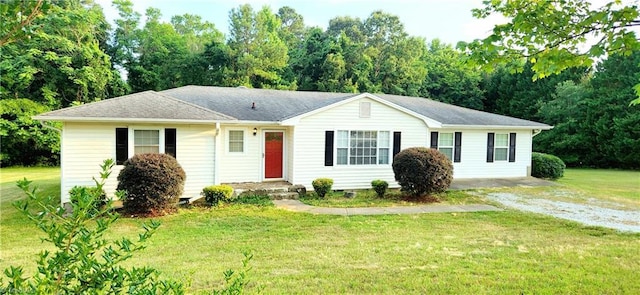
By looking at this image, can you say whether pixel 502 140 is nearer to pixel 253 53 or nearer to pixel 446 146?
pixel 446 146

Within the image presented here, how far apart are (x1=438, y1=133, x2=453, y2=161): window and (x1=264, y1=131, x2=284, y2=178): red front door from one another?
627cm

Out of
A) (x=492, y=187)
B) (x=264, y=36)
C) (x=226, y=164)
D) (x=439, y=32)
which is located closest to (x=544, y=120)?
(x=439, y=32)

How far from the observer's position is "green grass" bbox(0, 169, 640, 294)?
491 centimetres

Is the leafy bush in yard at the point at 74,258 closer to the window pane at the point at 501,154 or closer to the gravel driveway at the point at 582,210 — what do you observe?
the gravel driveway at the point at 582,210

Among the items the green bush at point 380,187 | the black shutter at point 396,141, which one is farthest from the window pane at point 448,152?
the green bush at point 380,187

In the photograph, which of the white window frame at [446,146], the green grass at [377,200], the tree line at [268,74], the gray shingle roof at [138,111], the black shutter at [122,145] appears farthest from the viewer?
the tree line at [268,74]

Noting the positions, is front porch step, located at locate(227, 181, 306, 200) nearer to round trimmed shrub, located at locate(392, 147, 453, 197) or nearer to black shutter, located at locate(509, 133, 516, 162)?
round trimmed shrub, located at locate(392, 147, 453, 197)

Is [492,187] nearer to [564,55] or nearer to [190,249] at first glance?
[564,55]

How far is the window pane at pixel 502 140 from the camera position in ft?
51.6

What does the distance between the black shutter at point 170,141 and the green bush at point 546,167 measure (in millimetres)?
15484

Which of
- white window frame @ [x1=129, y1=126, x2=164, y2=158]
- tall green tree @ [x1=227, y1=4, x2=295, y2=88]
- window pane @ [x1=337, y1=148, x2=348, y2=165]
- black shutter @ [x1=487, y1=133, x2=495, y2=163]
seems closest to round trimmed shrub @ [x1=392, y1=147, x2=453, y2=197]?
window pane @ [x1=337, y1=148, x2=348, y2=165]

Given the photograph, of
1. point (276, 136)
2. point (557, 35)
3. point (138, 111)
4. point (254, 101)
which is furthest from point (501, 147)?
point (138, 111)

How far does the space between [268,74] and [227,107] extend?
1447 cm

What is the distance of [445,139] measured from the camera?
14.9 m
